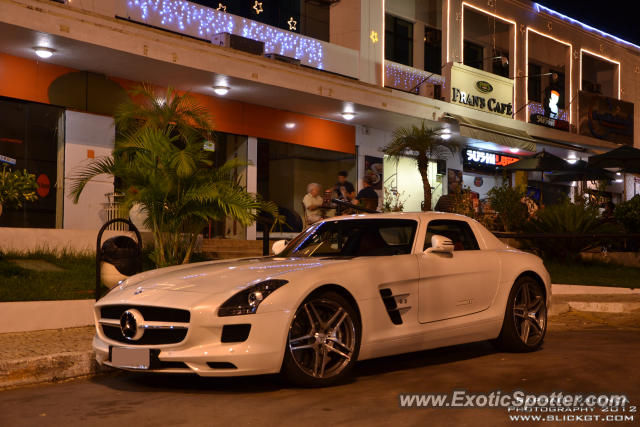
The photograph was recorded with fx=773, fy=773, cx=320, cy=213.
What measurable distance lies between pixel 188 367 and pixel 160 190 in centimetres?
545

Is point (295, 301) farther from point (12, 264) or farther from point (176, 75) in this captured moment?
point (176, 75)

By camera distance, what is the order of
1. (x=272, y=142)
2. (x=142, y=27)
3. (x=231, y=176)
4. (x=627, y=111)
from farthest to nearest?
(x=627, y=111) < (x=272, y=142) < (x=142, y=27) < (x=231, y=176)

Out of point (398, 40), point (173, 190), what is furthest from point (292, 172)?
point (173, 190)

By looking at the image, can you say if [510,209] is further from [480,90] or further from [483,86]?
[483,86]

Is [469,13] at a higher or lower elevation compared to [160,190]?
higher

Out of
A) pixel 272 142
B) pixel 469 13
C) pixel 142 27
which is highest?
pixel 469 13

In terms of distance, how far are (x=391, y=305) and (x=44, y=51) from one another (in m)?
10.6

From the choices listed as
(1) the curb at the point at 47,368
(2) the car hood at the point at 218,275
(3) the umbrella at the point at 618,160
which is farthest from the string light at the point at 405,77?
(1) the curb at the point at 47,368

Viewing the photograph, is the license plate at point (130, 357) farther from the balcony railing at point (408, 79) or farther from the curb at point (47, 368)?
the balcony railing at point (408, 79)

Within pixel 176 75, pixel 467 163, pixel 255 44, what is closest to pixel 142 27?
pixel 176 75

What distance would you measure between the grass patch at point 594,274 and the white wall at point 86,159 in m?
9.21

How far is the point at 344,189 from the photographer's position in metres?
20.5

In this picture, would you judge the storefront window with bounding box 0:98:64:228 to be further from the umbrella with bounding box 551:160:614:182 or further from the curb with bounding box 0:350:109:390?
the umbrella with bounding box 551:160:614:182

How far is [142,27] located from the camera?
14.6 metres
